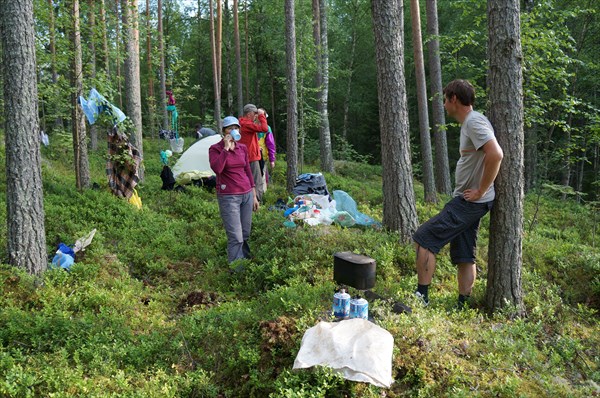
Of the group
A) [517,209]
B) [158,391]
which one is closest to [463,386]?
[517,209]

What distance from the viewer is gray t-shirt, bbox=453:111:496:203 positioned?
370 centimetres

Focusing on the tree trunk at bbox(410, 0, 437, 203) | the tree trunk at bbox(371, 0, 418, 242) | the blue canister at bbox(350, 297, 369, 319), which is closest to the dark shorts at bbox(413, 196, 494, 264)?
the blue canister at bbox(350, 297, 369, 319)

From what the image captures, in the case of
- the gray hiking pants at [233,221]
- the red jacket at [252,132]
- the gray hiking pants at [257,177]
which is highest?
the red jacket at [252,132]

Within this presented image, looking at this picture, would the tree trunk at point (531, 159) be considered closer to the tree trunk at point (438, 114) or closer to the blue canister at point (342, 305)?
the tree trunk at point (438, 114)

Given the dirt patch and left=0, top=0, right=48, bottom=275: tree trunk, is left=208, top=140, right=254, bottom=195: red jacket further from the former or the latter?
left=0, top=0, right=48, bottom=275: tree trunk

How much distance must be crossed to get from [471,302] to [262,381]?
2263 millimetres

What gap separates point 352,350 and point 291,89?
310 inches

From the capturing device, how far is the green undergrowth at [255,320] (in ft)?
10.2

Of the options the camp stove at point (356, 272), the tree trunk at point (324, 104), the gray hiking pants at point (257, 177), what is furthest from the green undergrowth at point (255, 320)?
the tree trunk at point (324, 104)

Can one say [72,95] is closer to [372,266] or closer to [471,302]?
[372,266]

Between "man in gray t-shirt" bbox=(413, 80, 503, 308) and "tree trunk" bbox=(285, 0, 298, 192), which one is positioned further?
"tree trunk" bbox=(285, 0, 298, 192)

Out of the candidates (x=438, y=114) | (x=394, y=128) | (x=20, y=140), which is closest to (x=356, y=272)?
(x=394, y=128)

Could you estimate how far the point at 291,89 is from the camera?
10031 mm

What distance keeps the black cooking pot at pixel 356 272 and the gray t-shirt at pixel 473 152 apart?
109cm
